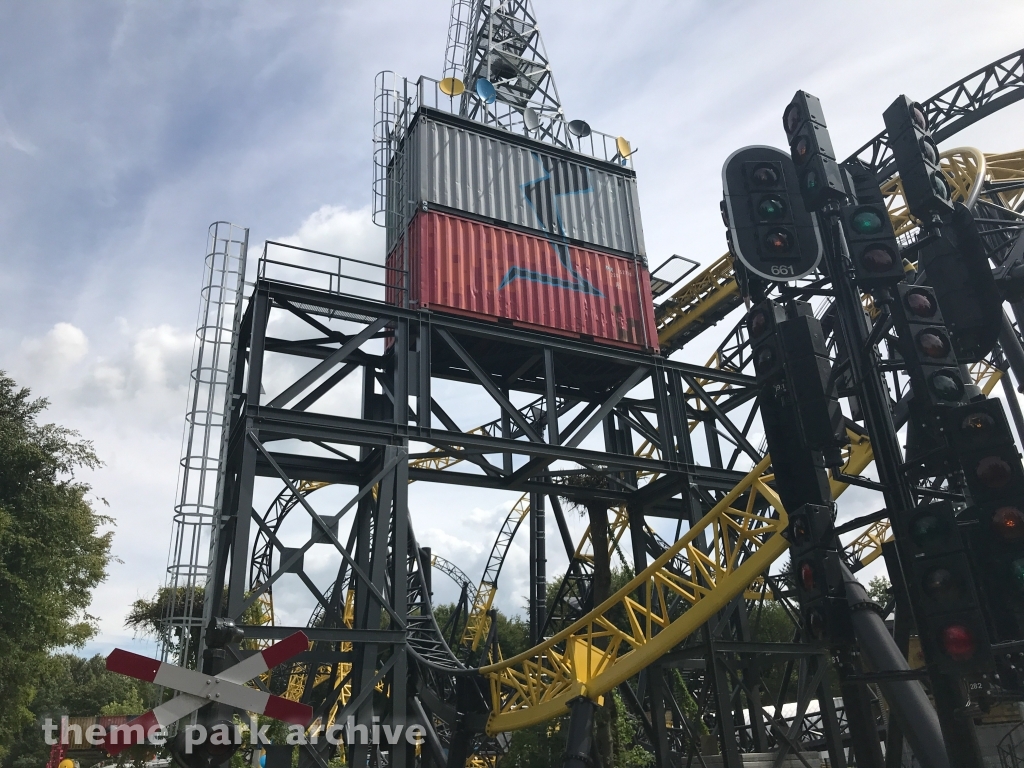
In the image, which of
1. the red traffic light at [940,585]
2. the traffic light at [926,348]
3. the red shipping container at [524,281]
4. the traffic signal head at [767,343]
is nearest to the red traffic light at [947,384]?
the traffic light at [926,348]

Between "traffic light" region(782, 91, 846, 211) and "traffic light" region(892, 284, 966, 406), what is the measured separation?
1.23 m

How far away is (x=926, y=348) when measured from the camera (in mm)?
7297

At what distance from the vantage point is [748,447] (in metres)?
20.3

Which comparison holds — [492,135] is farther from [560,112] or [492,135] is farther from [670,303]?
[670,303]

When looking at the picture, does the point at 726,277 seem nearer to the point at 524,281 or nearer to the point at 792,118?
the point at 524,281

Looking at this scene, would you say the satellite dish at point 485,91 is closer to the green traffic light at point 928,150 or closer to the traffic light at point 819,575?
the green traffic light at point 928,150

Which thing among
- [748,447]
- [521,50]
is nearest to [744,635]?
[748,447]

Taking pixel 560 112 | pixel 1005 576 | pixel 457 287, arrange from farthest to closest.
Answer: pixel 560 112
pixel 457 287
pixel 1005 576

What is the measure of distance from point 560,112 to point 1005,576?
1982 centimetres

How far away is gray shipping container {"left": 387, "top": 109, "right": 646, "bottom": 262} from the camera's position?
19078mm

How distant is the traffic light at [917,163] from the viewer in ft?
25.1

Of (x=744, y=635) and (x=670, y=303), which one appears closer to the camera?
(x=744, y=635)

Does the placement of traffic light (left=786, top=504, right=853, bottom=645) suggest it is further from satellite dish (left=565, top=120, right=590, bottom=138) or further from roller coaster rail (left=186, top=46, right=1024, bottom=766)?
satellite dish (left=565, top=120, right=590, bottom=138)

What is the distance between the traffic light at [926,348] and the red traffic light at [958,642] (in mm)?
1896
